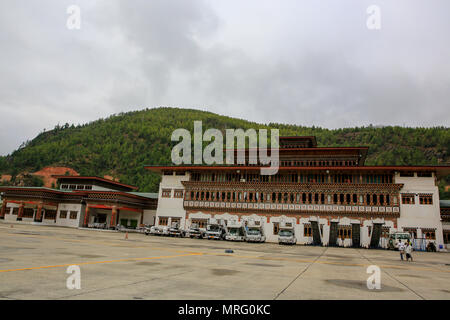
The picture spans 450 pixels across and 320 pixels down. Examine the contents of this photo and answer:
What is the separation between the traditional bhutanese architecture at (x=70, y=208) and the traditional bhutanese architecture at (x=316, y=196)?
6.66 m

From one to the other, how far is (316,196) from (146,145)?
11245 centimetres

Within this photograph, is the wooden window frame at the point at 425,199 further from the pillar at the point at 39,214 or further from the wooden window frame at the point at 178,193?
the pillar at the point at 39,214

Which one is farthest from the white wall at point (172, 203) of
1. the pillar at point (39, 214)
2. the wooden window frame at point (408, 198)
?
the wooden window frame at point (408, 198)

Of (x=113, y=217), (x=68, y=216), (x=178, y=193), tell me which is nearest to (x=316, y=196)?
(x=178, y=193)

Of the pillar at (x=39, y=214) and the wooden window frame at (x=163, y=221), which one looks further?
the pillar at (x=39, y=214)

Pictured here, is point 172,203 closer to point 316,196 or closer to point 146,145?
point 316,196

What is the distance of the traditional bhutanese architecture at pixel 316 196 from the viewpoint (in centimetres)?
4538

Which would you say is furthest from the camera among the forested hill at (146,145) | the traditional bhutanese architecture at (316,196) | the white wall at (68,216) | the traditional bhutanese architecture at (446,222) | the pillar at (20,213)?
the forested hill at (146,145)

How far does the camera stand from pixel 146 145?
149 m

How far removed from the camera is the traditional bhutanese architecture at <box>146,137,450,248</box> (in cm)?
4538

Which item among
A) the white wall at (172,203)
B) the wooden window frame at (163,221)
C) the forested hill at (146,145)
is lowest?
the wooden window frame at (163,221)

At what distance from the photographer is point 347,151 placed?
5325 centimetres

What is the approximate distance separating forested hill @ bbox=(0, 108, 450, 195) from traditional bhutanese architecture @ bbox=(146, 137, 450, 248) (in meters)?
64.7

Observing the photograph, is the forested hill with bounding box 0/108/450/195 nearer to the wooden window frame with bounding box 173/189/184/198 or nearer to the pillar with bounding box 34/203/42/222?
the pillar with bounding box 34/203/42/222
